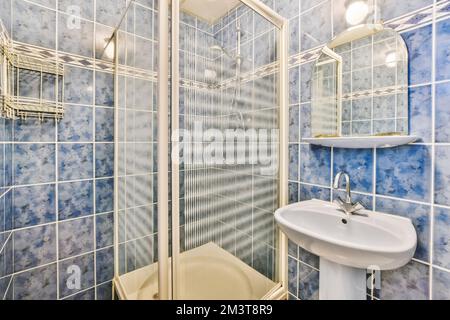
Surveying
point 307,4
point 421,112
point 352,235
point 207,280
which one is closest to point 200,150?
point 207,280

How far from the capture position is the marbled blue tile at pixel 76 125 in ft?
3.76

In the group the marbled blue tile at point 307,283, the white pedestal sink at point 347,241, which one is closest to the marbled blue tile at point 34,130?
the white pedestal sink at point 347,241

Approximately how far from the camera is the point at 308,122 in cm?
119

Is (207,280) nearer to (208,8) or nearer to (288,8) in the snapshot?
(208,8)

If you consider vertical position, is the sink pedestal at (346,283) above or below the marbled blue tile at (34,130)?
below

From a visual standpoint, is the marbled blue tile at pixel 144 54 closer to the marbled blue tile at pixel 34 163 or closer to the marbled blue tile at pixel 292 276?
the marbled blue tile at pixel 34 163

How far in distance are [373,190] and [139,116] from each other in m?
1.18

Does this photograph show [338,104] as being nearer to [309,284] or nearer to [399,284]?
[399,284]

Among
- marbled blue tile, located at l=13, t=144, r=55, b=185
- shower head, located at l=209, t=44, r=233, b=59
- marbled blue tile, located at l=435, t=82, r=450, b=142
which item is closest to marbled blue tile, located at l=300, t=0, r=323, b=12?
shower head, located at l=209, t=44, r=233, b=59

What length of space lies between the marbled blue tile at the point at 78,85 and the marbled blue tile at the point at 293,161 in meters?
1.31

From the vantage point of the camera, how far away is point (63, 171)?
3.77 feet

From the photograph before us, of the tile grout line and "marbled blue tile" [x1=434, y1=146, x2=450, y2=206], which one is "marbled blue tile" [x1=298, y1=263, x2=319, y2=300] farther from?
"marbled blue tile" [x1=434, y1=146, x2=450, y2=206]

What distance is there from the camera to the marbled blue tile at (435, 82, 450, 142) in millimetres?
758
